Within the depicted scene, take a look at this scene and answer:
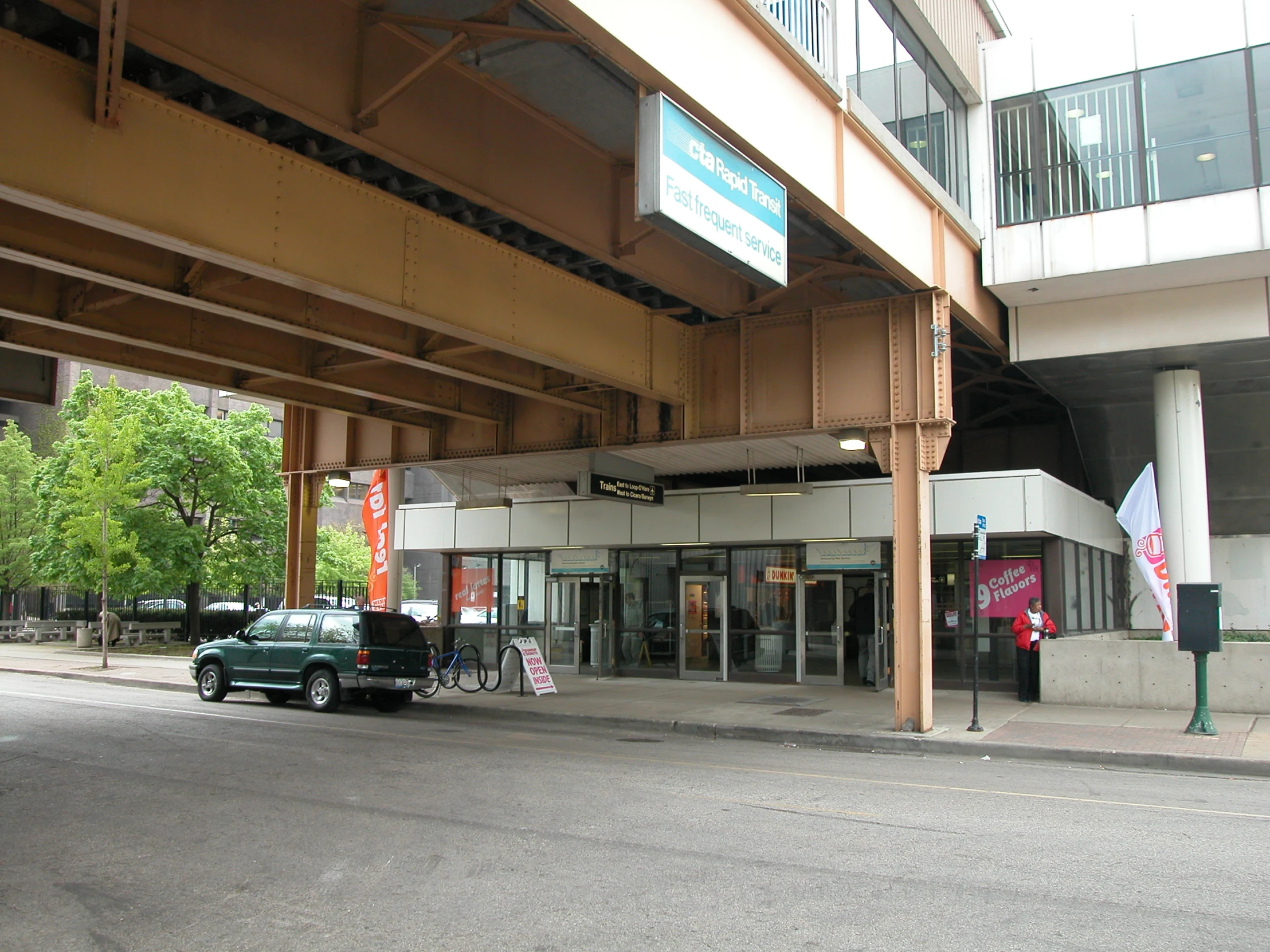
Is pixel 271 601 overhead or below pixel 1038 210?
below

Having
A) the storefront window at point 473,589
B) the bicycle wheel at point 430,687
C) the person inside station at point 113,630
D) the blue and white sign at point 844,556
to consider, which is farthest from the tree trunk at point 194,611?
the blue and white sign at point 844,556

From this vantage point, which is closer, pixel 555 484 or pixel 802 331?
pixel 802 331

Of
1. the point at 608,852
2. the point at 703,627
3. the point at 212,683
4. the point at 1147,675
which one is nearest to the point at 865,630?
the point at 703,627

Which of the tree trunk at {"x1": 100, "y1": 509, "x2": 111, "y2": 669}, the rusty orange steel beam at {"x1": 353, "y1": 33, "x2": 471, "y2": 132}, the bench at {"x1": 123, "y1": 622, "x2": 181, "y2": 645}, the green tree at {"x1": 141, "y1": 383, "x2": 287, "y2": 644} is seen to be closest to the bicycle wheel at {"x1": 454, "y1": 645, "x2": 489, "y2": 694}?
the tree trunk at {"x1": 100, "y1": 509, "x2": 111, "y2": 669}

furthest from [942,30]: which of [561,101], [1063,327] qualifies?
[561,101]

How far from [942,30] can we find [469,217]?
9.03 meters

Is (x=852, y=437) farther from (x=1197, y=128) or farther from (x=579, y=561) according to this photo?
(x=579, y=561)

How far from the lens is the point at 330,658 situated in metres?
16.4

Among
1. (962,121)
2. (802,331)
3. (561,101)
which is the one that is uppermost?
(962,121)

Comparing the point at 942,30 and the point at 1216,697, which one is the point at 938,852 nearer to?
the point at 1216,697

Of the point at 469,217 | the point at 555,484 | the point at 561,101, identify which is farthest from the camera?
the point at 555,484

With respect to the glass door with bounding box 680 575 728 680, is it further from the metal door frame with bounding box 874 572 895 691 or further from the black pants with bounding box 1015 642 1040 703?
the black pants with bounding box 1015 642 1040 703

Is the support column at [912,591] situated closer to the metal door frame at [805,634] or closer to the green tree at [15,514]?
the metal door frame at [805,634]

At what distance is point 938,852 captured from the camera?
7.38m
